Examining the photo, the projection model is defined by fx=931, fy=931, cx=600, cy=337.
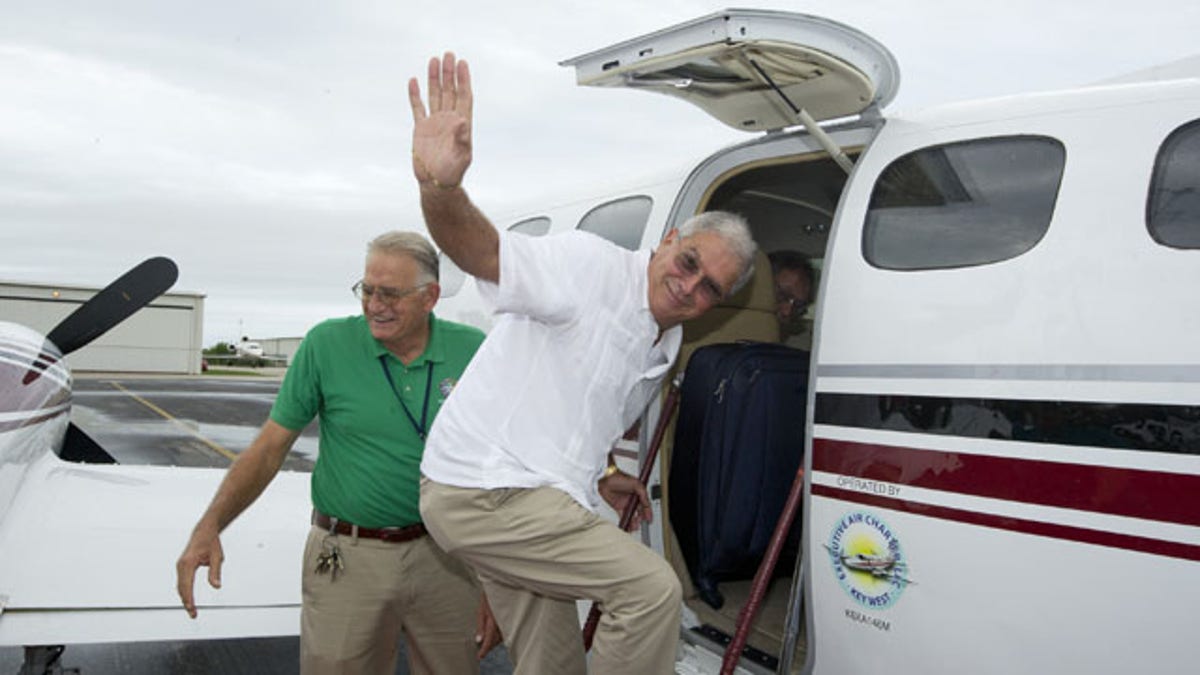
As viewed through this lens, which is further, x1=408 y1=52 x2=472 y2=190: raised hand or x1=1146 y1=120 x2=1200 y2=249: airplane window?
x1=1146 y1=120 x2=1200 y2=249: airplane window

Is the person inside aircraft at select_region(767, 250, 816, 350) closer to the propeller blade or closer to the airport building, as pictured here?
the propeller blade

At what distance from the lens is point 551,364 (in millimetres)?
2785

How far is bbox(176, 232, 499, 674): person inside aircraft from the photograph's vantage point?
353cm

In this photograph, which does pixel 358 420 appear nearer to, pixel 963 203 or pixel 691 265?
pixel 691 265

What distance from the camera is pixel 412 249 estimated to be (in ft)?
11.7

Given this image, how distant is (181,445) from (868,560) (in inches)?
639

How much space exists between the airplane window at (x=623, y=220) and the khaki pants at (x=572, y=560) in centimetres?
268

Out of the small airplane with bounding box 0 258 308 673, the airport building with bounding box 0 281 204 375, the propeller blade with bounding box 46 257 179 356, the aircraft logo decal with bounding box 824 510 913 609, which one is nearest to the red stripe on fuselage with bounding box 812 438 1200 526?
the aircraft logo decal with bounding box 824 510 913 609

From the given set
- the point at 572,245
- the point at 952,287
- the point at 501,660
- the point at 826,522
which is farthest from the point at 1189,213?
the point at 501,660

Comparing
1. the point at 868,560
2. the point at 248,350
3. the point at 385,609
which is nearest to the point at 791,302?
the point at 868,560

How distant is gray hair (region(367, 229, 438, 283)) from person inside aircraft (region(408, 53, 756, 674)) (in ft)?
2.50

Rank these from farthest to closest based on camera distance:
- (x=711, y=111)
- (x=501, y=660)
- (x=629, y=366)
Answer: (x=501, y=660) → (x=711, y=111) → (x=629, y=366)

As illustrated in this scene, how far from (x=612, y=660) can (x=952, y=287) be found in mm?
1701

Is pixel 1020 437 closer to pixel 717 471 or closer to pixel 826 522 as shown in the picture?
pixel 826 522
